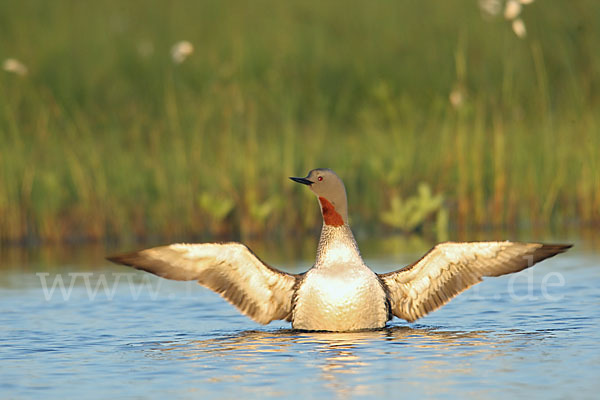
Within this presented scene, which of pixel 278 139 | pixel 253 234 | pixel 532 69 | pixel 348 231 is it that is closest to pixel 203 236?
pixel 253 234

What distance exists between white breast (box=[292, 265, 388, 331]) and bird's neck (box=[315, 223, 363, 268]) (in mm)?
51

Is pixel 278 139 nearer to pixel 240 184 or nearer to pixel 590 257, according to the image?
pixel 240 184

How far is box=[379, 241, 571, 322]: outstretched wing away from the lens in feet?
27.9

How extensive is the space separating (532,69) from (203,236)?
632 cm

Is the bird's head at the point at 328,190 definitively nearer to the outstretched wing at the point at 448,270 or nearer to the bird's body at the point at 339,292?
the bird's body at the point at 339,292

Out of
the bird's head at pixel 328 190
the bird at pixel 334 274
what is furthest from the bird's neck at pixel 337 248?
the bird's head at pixel 328 190

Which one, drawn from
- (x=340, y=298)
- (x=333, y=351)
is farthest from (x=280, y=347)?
(x=340, y=298)

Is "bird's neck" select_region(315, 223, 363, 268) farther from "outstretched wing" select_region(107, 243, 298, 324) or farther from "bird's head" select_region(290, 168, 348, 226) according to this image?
"outstretched wing" select_region(107, 243, 298, 324)

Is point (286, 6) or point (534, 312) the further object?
point (286, 6)

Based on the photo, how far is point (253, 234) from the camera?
13742mm

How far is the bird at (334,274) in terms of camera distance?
27.3 ft

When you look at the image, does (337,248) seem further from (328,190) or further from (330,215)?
(328,190)

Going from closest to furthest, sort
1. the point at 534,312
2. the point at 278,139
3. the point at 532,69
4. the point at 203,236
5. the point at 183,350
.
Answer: the point at 183,350 → the point at 534,312 → the point at 203,236 → the point at 278,139 → the point at 532,69

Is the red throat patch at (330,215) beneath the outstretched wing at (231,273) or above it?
above
